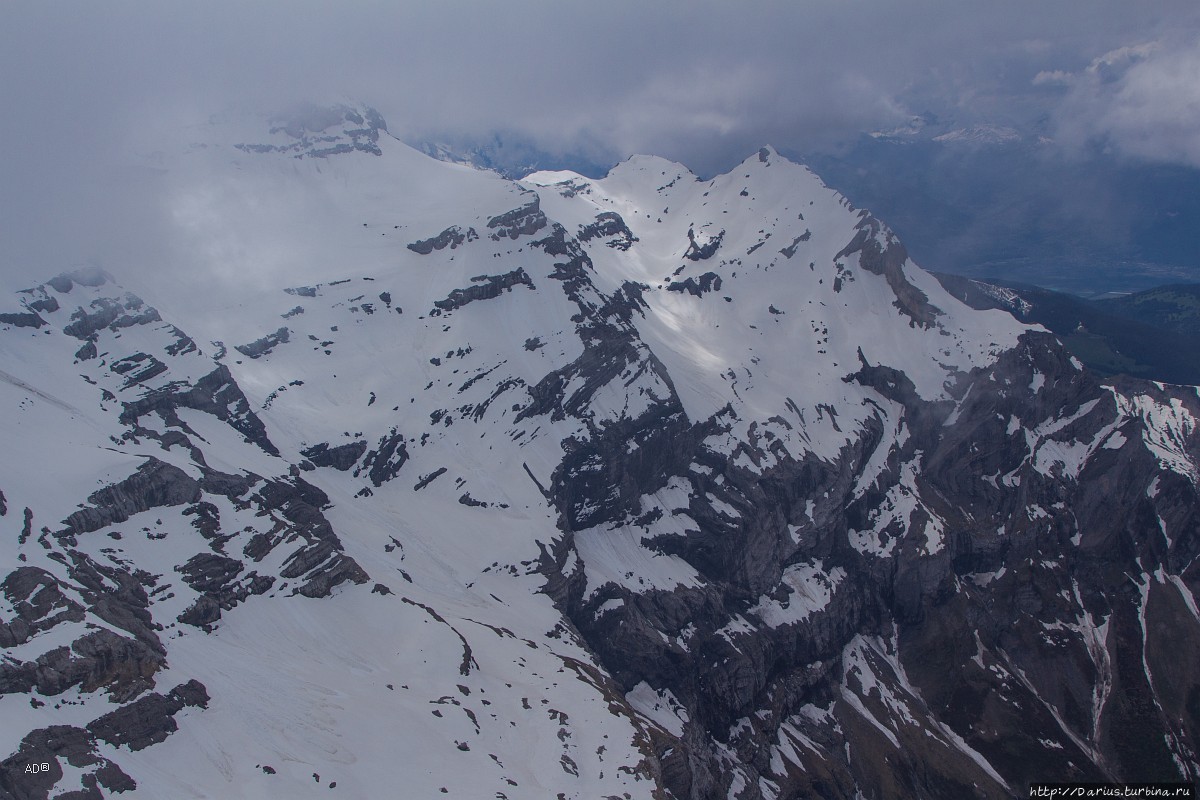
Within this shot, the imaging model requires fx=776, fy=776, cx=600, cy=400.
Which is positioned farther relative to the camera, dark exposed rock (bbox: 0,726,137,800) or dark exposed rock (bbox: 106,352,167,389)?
dark exposed rock (bbox: 106,352,167,389)

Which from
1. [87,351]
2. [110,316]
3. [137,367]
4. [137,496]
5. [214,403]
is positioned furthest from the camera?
[110,316]

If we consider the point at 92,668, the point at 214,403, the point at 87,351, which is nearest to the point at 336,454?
the point at 214,403

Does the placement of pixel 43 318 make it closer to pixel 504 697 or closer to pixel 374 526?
pixel 374 526

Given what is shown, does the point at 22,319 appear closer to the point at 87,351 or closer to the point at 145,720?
the point at 87,351

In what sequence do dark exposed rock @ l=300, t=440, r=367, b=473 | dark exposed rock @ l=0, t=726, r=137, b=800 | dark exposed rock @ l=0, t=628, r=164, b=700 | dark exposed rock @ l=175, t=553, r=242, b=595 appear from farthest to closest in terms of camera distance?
dark exposed rock @ l=300, t=440, r=367, b=473, dark exposed rock @ l=175, t=553, r=242, b=595, dark exposed rock @ l=0, t=628, r=164, b=700, dark exposed rock @ l=0, t=726, r=137, b=800

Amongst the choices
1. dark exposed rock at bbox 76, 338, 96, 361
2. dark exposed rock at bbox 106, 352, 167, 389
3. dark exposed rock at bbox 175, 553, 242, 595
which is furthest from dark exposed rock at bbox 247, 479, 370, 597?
dark exposed rock at bbox 76, 338, 96, 361

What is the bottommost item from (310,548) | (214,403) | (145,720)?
(214,403)

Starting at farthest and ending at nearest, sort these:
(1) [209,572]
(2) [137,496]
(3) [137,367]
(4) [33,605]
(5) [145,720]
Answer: (3) [137,367], (2) [137,496], (1) [209,572], (4) [33,605], (5) [145,720]

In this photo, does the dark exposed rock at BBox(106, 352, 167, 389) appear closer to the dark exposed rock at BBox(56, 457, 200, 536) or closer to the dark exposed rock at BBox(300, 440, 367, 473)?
the dark exposed rock at BBox(300, 440, 367, 473)

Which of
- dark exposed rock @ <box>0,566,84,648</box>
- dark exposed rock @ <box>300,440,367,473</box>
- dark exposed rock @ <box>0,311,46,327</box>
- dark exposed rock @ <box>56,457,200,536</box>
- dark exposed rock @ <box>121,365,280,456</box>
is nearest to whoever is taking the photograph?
dark exposed rock @ <box>0,566,84,648</box>
